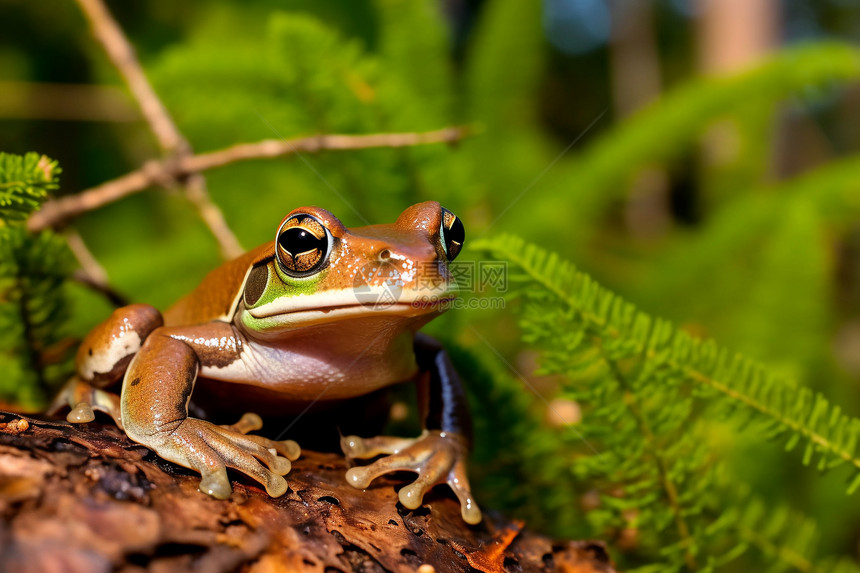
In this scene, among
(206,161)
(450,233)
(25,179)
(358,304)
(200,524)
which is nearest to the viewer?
(200,524)

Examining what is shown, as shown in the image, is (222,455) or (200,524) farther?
(222,455)

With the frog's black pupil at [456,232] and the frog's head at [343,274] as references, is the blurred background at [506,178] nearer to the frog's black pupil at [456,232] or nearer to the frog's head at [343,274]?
the frog's black pupil at [456,232]

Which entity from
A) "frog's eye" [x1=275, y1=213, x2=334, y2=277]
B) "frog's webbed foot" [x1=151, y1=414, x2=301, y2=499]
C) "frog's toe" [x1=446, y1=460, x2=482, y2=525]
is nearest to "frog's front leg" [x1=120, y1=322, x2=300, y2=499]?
"frog's webbed foot" [x1=151, y1=414, x2=301, y2=499]

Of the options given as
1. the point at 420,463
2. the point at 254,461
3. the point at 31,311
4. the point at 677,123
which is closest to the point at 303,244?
the point at 254,461

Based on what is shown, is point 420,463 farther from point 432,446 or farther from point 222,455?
point 222,455

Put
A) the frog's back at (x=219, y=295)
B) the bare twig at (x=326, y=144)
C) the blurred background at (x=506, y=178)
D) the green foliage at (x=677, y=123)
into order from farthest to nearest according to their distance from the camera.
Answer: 1. the green foliage at (x=677, y=123)
2. the blurred background at (x=506, y=178)
3. the bare twig at (x=326, y=144)
4. the frog's back at (x=219, y=295)

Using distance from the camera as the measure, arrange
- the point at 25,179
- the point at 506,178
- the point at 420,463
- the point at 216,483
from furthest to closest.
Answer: the point at 506,178
the point at 420,463
the point at 25,179
the point at 216,483

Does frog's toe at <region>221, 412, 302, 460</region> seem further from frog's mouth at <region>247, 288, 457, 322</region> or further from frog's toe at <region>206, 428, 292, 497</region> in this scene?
frog's mouth at <region>247, 288, 457, 322</region>

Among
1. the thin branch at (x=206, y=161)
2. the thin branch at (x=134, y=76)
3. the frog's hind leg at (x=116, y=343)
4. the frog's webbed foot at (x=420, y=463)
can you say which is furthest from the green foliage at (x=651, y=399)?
the thin branch at (x=134, y=76)
